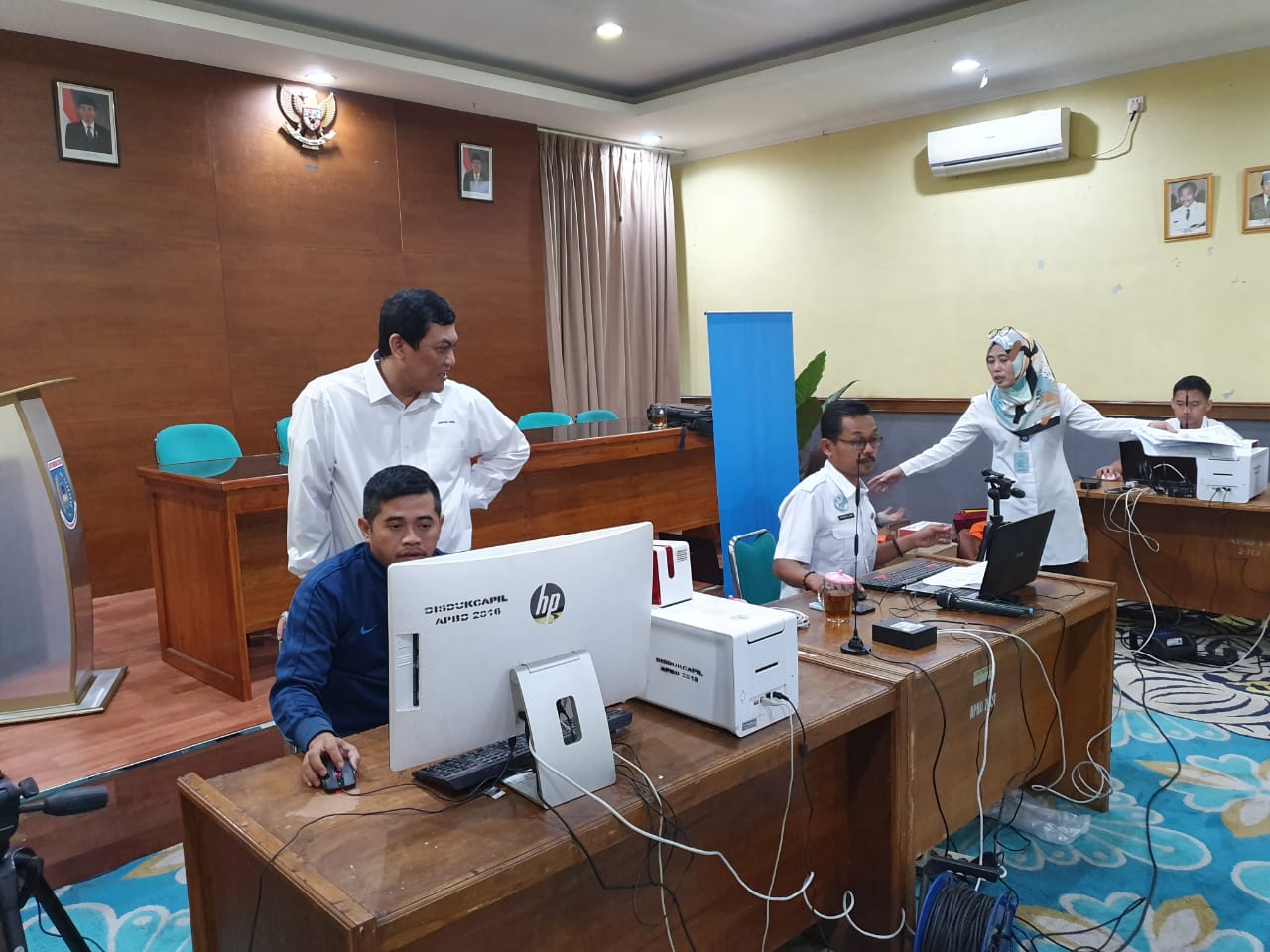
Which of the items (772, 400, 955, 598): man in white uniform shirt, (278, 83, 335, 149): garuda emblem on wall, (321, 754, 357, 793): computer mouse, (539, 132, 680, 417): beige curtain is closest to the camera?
(321, 754, 357, 793): computer mouse

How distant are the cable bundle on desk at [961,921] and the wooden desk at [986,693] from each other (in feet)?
0.58

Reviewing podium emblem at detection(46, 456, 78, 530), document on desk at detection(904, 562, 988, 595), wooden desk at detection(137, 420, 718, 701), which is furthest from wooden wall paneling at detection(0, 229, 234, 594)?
document on desk at detection(904, 562, 988, 595)

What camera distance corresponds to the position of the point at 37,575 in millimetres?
2861

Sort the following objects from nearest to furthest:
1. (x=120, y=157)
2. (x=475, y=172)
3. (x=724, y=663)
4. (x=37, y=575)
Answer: (x=724, y=663)
(x=37, y=575)
(x=120, y=157)
(x=475, y=172)

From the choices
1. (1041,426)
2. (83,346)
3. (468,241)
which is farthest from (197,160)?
(1041,426)

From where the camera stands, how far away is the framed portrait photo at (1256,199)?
4.58 metres

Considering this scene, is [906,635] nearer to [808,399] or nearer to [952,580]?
[952,580]

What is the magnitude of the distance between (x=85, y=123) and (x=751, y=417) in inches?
140

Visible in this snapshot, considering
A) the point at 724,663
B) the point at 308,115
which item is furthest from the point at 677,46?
the point at 724,663

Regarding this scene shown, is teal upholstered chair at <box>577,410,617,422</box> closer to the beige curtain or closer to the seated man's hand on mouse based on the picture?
the beige curtain

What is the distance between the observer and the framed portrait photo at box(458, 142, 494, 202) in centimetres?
585

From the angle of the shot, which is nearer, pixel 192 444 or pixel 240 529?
pixel 240 529

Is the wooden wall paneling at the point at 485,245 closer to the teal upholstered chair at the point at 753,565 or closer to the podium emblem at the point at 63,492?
the podium emblem at the point at 63,492

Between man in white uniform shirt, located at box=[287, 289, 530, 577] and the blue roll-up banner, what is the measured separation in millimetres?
1375
